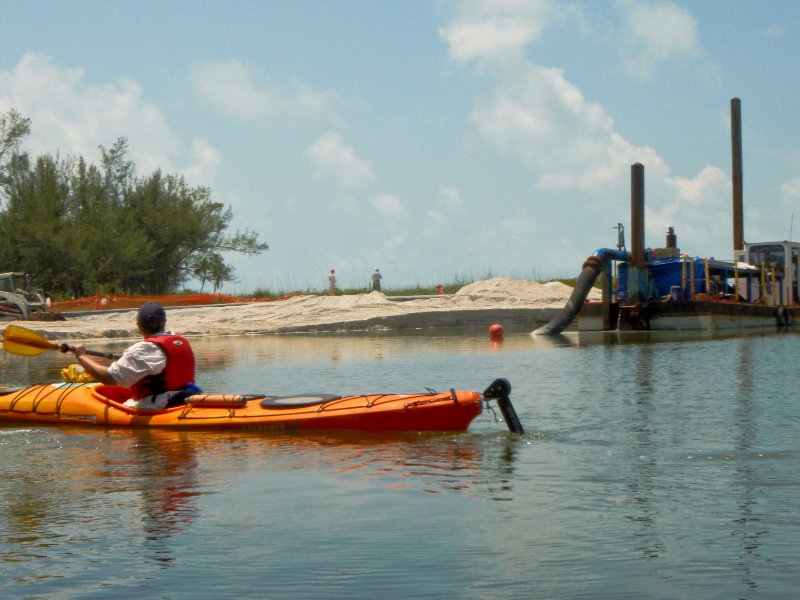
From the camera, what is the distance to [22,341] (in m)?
11.5

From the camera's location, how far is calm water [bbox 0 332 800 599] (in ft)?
17.1

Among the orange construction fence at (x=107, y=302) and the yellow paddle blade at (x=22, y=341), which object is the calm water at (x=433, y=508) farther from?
the orange construction fence at (x=107, y=302)

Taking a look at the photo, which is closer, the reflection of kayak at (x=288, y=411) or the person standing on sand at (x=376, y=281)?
the reflection of kayak at (x=288, y=411)

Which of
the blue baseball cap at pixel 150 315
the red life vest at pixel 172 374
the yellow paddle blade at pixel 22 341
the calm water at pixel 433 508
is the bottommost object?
the calm water at pixel 433 508

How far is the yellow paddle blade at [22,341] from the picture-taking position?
1138 cm

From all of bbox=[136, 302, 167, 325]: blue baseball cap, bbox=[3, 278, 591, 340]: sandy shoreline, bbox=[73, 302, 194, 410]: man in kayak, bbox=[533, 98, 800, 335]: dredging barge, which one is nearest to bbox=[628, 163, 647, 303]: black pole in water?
bbox=[533, 98, 800, 335]: dredging barge

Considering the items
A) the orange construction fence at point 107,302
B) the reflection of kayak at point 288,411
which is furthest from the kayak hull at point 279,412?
the orange construction fence at point 107,302

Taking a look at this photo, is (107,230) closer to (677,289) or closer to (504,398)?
(677,289)

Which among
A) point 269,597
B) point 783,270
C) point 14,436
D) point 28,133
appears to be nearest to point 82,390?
point 14,436

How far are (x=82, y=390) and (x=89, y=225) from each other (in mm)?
28441

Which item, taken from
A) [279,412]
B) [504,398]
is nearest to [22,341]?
[279,412]

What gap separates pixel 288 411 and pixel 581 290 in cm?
1975

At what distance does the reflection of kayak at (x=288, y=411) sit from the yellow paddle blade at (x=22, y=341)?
0.83 m

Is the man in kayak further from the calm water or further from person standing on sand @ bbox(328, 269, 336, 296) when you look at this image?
person standing on sand @ bbox(328, 269, 336, 296)
